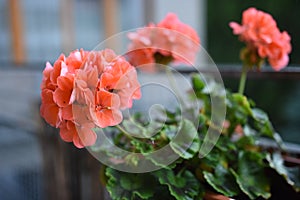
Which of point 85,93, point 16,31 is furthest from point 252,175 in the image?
point 16,31

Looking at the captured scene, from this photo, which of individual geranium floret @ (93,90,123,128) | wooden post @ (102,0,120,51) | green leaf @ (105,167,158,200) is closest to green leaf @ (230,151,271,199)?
green leaf @ (105,167,158,200)

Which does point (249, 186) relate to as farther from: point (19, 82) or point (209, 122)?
point (19, 82)

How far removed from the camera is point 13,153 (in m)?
3.63

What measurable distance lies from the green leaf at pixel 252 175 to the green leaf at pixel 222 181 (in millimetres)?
13

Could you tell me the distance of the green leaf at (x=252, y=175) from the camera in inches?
24.6

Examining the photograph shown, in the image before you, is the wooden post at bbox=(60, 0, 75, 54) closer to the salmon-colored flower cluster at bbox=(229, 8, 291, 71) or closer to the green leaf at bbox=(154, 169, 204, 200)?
the salmon-colored flower cluster at bbox=(229, 8, 291, 71)

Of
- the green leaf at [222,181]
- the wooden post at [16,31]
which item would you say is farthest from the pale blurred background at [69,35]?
the green leaf at [222,181]

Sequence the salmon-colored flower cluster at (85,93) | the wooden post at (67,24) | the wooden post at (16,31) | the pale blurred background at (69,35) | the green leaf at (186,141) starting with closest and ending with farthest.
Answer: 1. the salmon-colored flower cluster at (85,93)
2. the green leaf at (186,141)
3. the pale blurred background at (69,35)
4. the wooden post at (16,31)
5. the wooden post at (67,24)

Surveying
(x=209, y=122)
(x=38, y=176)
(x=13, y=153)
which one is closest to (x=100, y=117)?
(x=209, y=122)

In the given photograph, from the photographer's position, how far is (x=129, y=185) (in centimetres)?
58

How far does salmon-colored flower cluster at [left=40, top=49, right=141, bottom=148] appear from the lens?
0.49 meters

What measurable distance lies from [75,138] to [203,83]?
39 centimetres

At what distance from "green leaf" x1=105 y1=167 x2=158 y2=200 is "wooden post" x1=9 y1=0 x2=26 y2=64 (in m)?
3.61

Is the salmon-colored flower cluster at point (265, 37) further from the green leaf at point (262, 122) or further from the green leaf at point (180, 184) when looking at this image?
the green leaf at point (180, 184)
